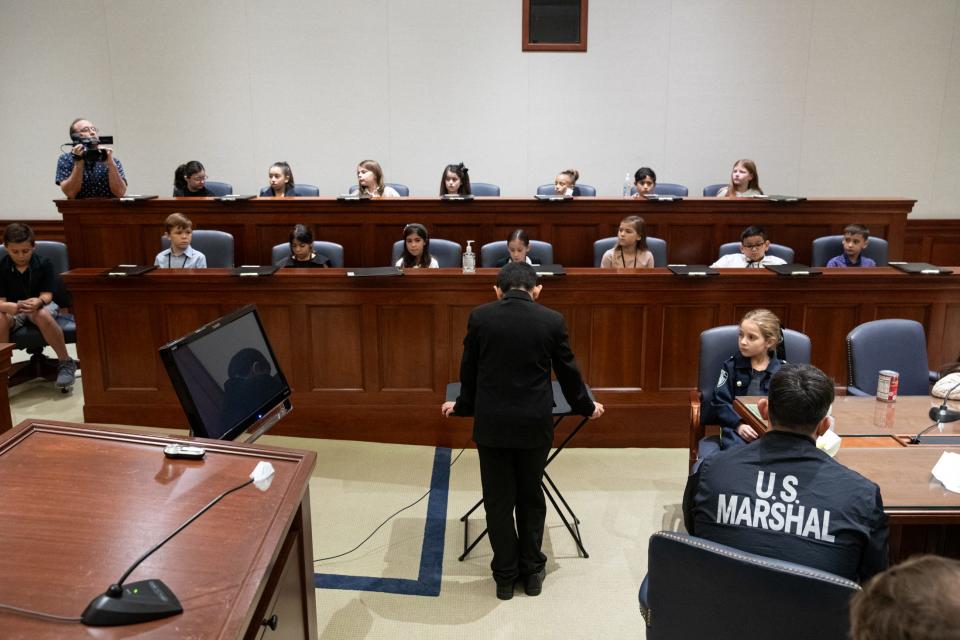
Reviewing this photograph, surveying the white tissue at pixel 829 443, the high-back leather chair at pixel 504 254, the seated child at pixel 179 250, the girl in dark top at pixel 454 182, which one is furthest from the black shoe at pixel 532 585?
the girl in dark top at pixel 454 182

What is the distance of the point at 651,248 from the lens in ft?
18.1

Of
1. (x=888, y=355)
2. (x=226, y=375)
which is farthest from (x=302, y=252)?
(x=888, y=355)

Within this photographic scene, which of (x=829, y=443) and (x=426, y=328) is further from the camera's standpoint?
(x=426, y=328)

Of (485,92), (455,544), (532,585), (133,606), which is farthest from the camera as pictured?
(485,92)

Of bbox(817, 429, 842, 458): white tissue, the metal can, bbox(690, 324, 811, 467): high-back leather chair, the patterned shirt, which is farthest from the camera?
the patterned shirt

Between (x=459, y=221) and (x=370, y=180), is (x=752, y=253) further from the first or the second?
(x=370, y=180)

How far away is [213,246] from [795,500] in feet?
15.7

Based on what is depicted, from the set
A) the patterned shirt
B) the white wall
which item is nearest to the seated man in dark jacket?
the patterned shirt

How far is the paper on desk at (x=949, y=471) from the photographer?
2.31 m

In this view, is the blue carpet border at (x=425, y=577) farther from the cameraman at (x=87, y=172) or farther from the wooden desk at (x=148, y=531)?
the cameraman at (x=87, y=172)

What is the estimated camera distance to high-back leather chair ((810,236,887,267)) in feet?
18.2

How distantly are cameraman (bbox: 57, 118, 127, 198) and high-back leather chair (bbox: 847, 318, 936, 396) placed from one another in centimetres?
537

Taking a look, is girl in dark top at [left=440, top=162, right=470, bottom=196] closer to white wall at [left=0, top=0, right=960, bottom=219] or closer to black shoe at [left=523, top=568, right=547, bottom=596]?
white wall at [left=0, top=0, right=960, bottom=219]

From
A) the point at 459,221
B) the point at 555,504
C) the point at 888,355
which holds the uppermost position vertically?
the point at 459,221
